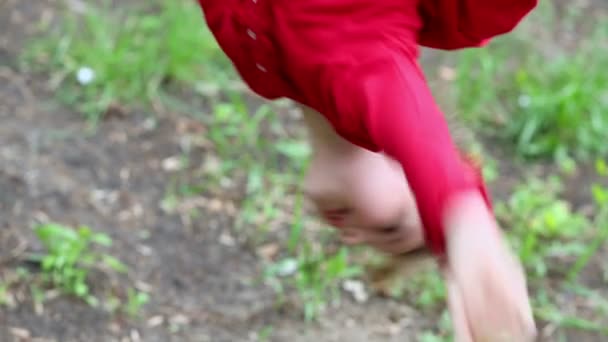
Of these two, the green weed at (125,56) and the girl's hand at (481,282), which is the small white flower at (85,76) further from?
the girl's hand at (481,282)

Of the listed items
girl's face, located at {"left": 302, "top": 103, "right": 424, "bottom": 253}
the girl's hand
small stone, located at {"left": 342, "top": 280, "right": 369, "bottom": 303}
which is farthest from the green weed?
the girl's hand

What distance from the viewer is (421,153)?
88cm

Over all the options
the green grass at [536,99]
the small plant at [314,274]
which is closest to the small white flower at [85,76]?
the small plant at [314,274]

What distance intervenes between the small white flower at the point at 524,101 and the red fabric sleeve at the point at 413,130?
69.2 inches

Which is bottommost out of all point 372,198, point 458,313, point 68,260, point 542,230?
point 542,230

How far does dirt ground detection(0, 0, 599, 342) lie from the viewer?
5.98 feet

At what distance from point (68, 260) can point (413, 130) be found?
110 cm

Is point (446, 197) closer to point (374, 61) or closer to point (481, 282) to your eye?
point (481, 282)

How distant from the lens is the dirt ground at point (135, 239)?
1.82 metres

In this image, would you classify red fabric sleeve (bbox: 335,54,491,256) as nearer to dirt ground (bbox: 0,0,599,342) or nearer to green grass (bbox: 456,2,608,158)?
dirt ground (bbox: 0,0,599,342)

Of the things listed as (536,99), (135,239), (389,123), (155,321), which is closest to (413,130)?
(389,123)

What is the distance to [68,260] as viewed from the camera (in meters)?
1.84

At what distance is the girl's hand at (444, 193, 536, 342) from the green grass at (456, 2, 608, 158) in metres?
1.85

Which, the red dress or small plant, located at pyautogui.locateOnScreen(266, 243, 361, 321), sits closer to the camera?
the red dress
